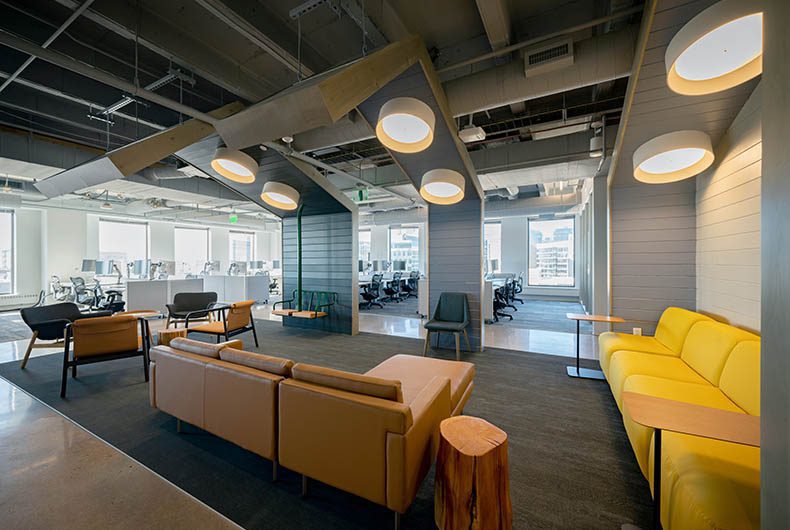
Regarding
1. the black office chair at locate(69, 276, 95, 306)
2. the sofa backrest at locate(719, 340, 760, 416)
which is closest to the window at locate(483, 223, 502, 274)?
the sofa backrest at locate(719, 340, 760, 416)

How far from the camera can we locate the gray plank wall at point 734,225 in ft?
8.27

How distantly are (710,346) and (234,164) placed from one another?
16.7ft

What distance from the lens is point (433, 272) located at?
5371mm

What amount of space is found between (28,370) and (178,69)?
425 cm

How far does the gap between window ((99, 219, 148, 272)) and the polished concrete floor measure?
11034 millimetres

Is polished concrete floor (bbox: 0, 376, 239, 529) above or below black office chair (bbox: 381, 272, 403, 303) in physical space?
below

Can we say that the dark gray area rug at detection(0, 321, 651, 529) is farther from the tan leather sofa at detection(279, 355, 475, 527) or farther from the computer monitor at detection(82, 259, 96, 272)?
the computer monitor at detection(82, 259, 96, 272)

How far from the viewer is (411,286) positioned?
38.8 feet

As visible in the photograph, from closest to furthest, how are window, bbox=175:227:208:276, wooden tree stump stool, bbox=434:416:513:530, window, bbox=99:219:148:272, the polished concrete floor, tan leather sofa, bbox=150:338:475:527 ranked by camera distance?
wooden tree stump stool, bbox=434:416:513:530, tan leather sofa, bbox=150:338:475:527, the polished concrete floor, window, bbox=99:219:148:272, window, bbox=175:227:208:276

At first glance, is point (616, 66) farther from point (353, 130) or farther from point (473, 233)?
point (353, 130)

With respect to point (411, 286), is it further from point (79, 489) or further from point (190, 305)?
point (79, 489)

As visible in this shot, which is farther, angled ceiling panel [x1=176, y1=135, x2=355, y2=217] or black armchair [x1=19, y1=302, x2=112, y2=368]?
angled ceiling panel [x1=176, y1=135, x2=355, y2=217]

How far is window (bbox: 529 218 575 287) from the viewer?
11602 millimetres

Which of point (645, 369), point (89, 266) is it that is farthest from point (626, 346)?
point (89, 266)
